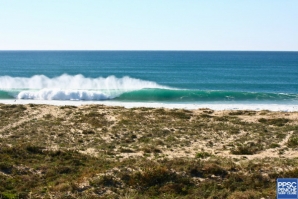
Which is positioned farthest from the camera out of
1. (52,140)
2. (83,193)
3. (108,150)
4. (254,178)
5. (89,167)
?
(52,140)

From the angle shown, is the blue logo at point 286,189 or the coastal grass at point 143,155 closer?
the blue logo at point 286,189

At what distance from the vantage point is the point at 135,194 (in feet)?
41.9

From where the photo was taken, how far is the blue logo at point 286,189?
37.7 feet

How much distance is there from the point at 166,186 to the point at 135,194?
1378 millimetres

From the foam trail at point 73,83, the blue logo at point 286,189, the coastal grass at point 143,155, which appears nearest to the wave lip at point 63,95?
the foam trail at point 73,83

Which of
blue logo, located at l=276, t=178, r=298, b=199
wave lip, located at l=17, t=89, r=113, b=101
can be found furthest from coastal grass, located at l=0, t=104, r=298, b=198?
wave lip, located at l=17, t=89, r=113, b=101

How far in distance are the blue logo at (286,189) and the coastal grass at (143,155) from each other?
694 millimetres

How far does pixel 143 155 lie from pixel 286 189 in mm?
8530

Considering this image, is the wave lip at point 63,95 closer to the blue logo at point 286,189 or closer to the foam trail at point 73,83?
the foam trail at point 73,83

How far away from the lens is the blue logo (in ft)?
37.7

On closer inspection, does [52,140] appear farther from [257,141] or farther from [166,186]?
[257,141]

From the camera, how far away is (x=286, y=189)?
38.8 ft

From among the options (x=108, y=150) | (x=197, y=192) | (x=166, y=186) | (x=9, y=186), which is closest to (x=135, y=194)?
(x=166, y=186)

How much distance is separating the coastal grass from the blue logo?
69 centimetres
